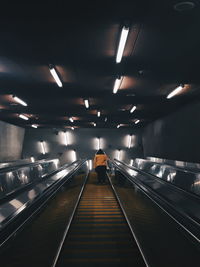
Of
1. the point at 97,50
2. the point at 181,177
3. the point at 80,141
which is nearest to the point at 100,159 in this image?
the point at 181,177

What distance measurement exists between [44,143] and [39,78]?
19.4 metres

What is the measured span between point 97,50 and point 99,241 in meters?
4.66

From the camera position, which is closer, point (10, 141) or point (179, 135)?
point (179, 135)

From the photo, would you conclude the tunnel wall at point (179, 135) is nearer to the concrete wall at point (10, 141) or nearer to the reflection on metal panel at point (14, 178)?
the reflection on metal panel at point (14, 178)

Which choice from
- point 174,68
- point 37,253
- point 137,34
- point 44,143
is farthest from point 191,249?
point 44,143

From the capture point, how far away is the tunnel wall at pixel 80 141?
93.1 feet

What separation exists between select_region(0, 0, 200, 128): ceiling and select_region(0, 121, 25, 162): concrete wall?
26.7ft

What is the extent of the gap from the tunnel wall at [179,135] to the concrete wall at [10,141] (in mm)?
12036

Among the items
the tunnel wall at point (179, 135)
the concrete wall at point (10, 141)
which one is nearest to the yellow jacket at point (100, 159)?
the tunnel wall at point (179, 135)

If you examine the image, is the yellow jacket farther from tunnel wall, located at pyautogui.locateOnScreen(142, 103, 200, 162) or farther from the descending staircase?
the descending staircase

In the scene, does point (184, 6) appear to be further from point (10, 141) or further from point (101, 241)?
point (10, 141)

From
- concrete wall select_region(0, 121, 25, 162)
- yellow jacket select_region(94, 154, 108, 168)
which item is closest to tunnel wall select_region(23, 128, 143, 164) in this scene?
concrete wall select_region(0, 121, 25, 162)

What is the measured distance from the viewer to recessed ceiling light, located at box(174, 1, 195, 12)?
186 inches

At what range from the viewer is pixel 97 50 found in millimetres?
6965
